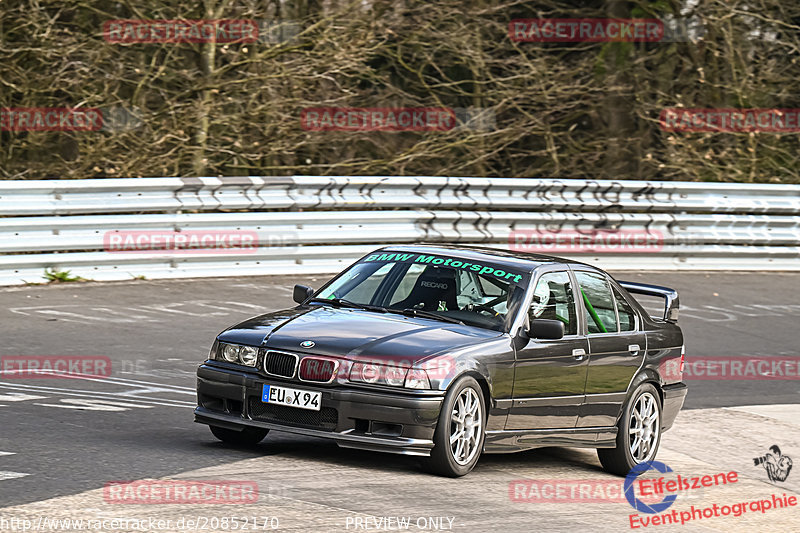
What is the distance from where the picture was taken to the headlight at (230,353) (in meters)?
7.73

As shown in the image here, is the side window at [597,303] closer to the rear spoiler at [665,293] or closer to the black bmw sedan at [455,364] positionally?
the black bmw sedan at [455,364]

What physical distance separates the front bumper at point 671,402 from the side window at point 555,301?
47.1 inches

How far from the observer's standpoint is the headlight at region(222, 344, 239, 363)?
773 centimetres

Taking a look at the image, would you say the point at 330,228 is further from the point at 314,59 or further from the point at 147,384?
the point at 147,384

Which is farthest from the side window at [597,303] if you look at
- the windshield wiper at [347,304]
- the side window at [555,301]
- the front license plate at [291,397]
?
the front license plate at [291,397]

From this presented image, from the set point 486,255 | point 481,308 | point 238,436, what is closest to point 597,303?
point 486,255

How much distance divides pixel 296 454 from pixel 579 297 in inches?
90.7

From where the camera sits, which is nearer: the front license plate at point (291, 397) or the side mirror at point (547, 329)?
the front license plate at point (291, 397)

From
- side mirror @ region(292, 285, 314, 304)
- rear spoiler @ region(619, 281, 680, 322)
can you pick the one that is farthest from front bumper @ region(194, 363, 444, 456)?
rear spoiler @ region(619, 281, 680, 322)

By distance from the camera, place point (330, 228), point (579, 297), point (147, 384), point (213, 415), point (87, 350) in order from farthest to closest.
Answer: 1. point (330, 228)
2. point (87, 350)
3. point (147, 384)
4. point (579, 297)
5. point (213, 415)

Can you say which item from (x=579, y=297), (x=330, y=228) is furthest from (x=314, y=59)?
(x=579, y=297)

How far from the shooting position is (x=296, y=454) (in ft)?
25.7

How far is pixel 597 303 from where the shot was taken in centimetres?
902

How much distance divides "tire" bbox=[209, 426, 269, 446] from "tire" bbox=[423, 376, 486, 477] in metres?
1.13
